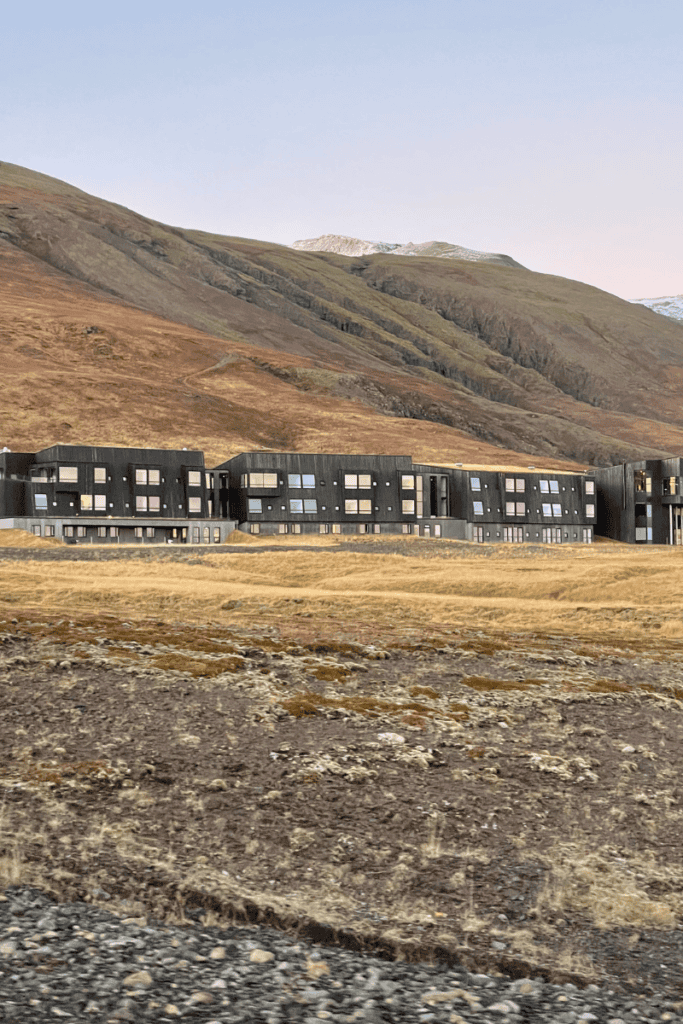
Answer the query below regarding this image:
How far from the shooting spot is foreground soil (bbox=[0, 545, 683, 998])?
13.2 metres

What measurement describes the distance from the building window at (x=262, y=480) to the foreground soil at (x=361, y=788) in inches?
3474

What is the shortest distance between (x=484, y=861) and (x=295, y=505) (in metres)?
107

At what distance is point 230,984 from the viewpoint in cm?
1081

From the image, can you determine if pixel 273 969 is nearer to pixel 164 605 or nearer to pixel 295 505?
pixel 164 605

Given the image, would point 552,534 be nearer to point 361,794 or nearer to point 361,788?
point 361,788

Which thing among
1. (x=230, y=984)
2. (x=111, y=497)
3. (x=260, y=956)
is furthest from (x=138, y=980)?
(x=111, y=497)

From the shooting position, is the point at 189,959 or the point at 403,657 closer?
the point at 189,959

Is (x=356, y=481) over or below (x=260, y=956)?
over

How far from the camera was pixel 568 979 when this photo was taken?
1158 centimetres

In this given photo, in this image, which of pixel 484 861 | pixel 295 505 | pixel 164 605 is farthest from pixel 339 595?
pixel 295 505

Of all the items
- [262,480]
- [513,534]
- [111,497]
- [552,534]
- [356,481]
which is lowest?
[552,534]

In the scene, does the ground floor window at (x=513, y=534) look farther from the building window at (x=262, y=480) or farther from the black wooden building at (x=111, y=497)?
the black wooden building at (x=111, y=497)

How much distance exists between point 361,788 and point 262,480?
103357 mm

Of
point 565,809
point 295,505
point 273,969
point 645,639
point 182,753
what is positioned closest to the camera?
point 273,969
